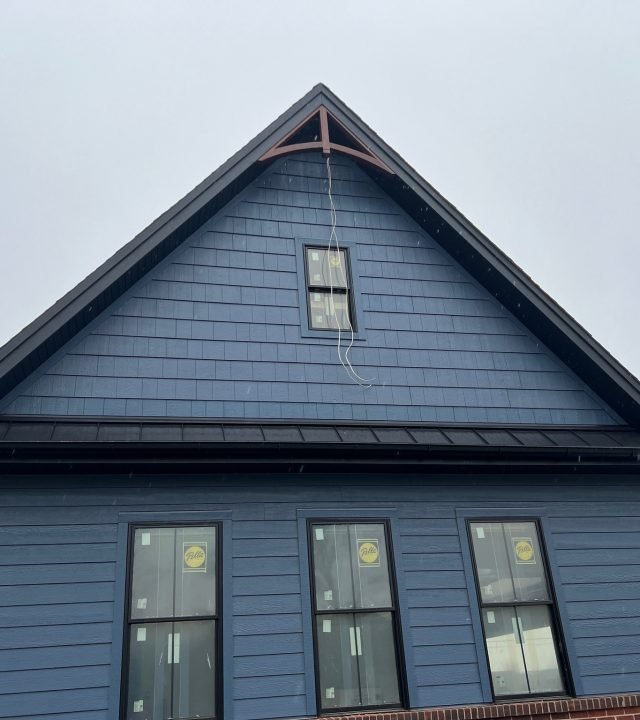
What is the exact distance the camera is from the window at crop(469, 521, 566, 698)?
8039 mm

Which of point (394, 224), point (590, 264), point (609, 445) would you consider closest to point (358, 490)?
point (609, 445)

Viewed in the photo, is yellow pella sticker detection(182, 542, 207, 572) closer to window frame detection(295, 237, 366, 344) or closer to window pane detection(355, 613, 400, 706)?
window pane detection(355, 613, 400, 706)

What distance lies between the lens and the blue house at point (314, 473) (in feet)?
24.0

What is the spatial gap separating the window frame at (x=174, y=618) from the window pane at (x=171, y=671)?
0.14 feet

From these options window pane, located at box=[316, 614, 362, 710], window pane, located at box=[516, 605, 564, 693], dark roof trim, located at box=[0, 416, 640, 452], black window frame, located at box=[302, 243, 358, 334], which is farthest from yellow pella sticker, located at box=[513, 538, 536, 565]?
black window frame, located at box=[302, 243, 358, 334]

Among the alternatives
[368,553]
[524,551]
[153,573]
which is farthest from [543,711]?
[153,573]

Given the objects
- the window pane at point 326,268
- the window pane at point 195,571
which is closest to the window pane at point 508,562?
the window pane at point 195,571

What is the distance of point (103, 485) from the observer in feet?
25.4

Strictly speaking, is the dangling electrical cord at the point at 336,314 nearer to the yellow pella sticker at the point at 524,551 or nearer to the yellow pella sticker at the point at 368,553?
the yellow pella sticker at the point at 368,553

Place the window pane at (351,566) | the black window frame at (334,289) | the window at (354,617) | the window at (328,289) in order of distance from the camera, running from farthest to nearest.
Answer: the window at (328,289) → the black window frame at (334,289) → the window pane at (351,566) → the window at (354,617)

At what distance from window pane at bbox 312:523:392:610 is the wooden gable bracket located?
191 inches

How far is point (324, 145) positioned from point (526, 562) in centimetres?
583

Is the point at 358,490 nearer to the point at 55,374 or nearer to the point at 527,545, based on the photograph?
the point at 527,545

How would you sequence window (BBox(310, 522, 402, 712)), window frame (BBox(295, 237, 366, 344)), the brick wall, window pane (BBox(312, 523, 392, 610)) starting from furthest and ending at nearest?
window frame (BBox(295, 237, 366, 344)) → window pane (BBox(312, 523, 392, 610)) → window (BBox(310, 522, 402, 712)) → the brick wall
